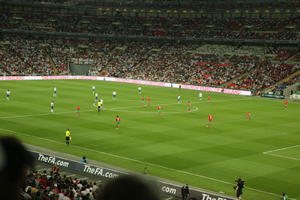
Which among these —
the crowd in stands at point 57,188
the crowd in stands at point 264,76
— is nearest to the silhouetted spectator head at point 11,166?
the crowd in stands at point 57,188

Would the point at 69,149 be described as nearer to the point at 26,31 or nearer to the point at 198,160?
the point at 198,160

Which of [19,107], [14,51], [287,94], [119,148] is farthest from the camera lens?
[14,51]

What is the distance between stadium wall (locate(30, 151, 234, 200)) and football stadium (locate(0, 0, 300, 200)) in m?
0.07

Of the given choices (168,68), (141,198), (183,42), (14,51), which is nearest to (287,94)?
(168,68)

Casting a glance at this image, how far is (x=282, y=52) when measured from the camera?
310 ft

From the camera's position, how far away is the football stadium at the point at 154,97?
25.1 m

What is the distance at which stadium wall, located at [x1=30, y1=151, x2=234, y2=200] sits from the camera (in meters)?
20.9

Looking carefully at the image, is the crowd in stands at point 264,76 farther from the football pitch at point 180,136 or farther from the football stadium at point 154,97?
the football pitch at point 180,136

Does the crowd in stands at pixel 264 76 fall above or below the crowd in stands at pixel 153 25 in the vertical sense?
below

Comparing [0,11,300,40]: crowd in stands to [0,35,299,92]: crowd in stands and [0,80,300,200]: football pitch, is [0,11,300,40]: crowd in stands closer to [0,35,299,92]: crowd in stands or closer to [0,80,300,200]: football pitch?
[0,35,299,92]: crowd in stands

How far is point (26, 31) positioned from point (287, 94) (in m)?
69.9

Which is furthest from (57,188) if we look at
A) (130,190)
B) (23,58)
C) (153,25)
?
(153,25)

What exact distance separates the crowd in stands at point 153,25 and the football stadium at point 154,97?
0.46 metres

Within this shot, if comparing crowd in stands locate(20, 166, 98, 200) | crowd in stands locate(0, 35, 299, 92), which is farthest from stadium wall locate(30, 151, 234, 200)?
crowd in stands locate(0, 35, 299, 92)
